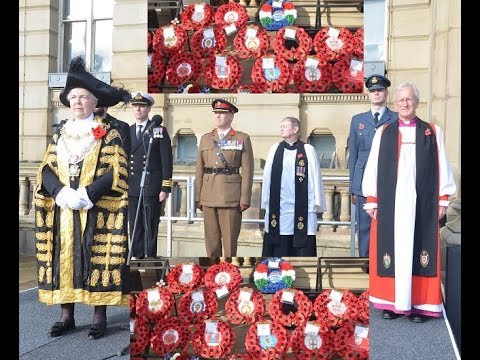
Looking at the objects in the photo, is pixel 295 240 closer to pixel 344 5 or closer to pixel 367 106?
pixel 367 106

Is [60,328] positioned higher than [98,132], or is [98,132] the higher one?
[98,132]

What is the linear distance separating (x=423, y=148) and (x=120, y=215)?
67.4 inches

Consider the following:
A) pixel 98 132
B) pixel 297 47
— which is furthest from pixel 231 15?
pixel 98 132

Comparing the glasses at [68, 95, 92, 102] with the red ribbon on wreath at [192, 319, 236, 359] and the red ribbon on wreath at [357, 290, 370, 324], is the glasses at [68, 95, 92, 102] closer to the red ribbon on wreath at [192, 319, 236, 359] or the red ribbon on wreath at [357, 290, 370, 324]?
the red ribbon on wreath at [192, 319, 236, 359]

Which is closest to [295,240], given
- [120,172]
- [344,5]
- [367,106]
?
[367,106]

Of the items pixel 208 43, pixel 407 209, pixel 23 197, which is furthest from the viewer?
pixel 23 197

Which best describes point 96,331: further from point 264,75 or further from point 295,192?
point 264,75

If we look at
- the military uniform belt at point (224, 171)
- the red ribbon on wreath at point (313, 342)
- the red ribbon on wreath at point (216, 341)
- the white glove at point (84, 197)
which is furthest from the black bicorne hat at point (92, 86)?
the red ribbon on wreath at point (313, 342)

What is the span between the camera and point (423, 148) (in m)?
3.13

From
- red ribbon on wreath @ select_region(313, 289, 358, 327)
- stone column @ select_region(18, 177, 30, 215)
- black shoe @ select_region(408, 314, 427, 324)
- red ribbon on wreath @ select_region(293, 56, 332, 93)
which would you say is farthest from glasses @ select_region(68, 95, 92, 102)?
black shoe @ select_region(408, 314, 427, 324)

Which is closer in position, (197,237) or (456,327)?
(456,327)

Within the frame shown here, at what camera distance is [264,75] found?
3287 millimetres

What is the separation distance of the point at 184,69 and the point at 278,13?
0.62m

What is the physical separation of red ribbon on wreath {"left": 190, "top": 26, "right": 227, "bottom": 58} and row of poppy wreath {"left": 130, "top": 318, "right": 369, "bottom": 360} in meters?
1.55
